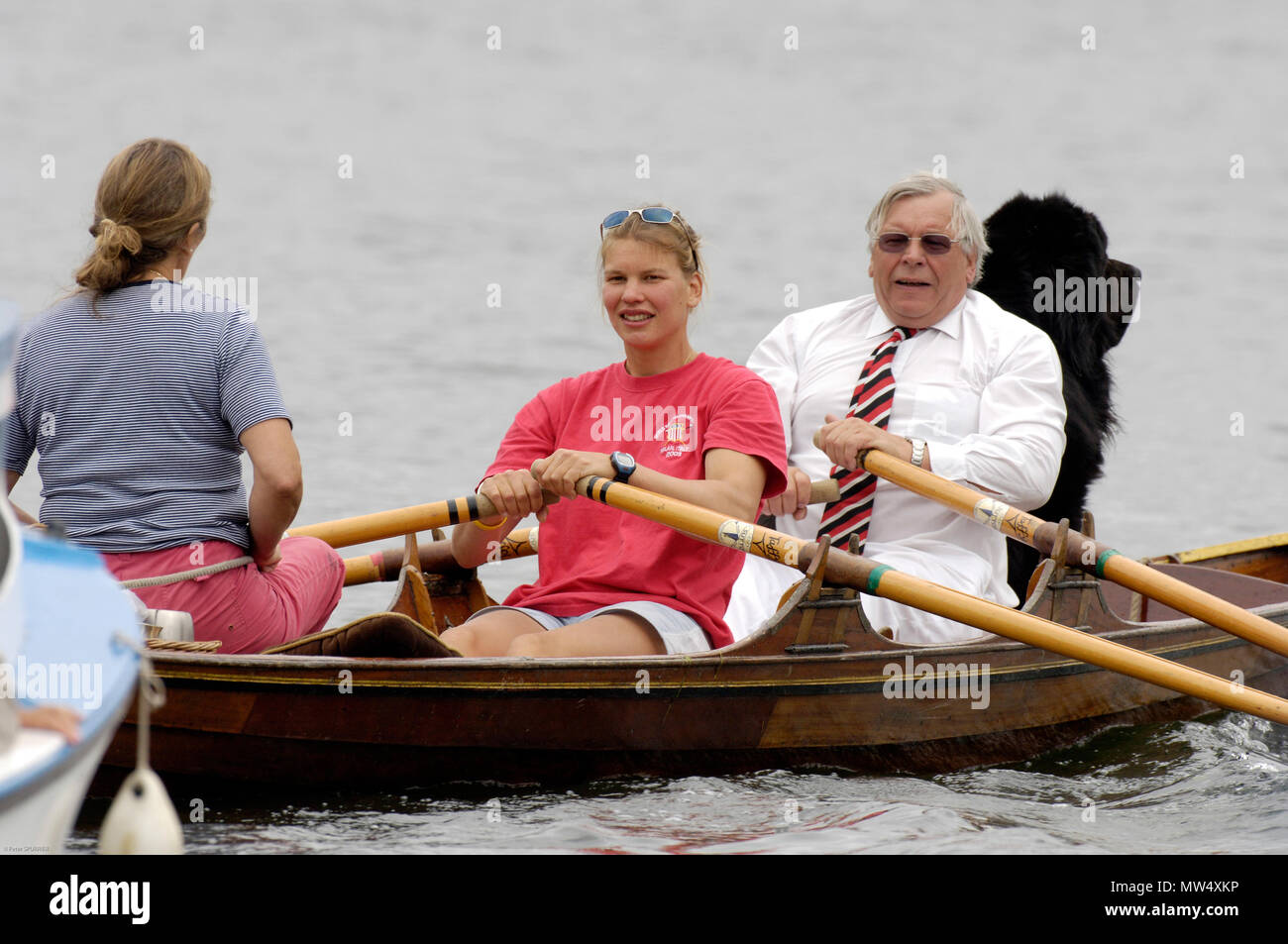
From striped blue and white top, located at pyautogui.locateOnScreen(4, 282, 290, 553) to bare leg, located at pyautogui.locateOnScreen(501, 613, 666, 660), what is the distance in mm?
913

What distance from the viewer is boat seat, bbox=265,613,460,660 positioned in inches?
188

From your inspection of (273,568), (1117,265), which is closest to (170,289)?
(273,568)

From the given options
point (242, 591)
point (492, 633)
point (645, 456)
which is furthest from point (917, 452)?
point (242, 591)

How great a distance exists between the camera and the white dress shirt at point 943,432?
596cm

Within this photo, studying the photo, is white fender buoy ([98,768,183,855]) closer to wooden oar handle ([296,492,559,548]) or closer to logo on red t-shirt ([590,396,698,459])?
wooden oar handle ([296,492,559,548])

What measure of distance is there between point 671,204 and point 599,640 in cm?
1435

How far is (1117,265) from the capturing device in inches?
273

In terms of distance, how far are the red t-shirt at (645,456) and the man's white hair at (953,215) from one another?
105 centimetres

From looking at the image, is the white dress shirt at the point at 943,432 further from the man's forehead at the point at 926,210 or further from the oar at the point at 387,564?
the oar at the point at 387,564

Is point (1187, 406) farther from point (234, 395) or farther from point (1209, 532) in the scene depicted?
point (234, 395)

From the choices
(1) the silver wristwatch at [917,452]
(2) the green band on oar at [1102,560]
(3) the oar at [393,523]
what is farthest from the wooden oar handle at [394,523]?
(2) the green band on oar at [1102,560]

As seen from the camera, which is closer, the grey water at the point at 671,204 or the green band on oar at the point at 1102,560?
the grey water at the point at 671,204

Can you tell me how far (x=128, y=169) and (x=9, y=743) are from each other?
1.95 metres

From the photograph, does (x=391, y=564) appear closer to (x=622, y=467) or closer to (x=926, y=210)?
(x=622, y=467)
